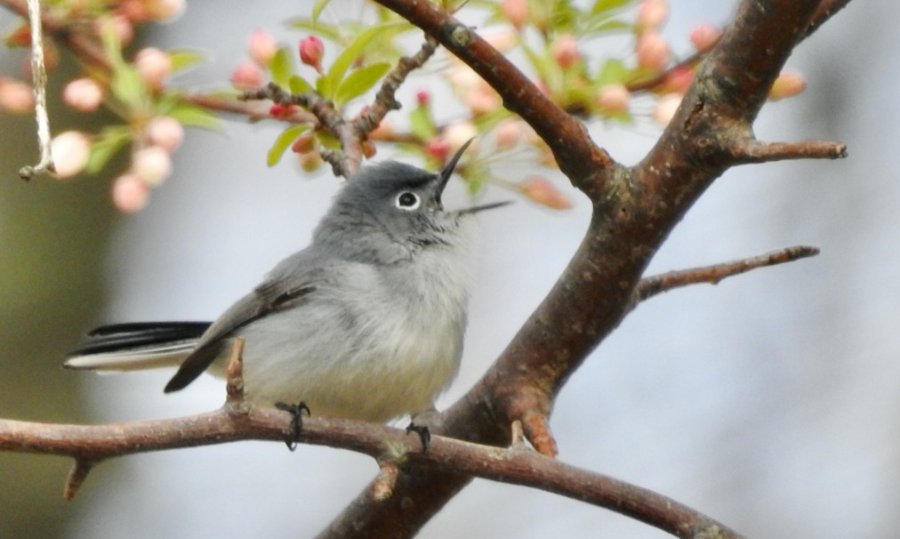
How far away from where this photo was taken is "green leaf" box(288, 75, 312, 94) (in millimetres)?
2465

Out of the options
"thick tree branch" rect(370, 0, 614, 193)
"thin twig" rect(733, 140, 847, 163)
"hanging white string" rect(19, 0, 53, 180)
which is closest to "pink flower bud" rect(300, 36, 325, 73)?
"thick tree branch" rect(370, 0, 614, 193)

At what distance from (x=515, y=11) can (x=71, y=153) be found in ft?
2.84

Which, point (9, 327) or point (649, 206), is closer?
point (649, 206)

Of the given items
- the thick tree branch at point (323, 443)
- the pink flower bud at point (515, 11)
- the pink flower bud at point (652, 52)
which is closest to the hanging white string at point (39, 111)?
the thick tree branch at point (323, 443)

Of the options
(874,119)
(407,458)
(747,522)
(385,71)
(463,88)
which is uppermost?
(874,119)

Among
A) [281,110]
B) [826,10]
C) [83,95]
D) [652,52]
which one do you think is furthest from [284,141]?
[826,10]

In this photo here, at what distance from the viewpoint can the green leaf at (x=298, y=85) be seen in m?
2.46

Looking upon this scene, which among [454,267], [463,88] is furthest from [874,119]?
[463,88]

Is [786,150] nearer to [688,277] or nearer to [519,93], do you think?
[519,93]

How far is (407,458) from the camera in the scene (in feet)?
6.50

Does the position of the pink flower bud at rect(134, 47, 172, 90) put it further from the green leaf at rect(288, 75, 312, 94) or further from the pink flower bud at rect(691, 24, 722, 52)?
the pink flower bud at rect(691, 24, 722, 52)

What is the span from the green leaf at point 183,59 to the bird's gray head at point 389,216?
0.83m

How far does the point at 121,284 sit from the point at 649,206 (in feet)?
11.5

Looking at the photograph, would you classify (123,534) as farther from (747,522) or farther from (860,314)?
(860,314)
